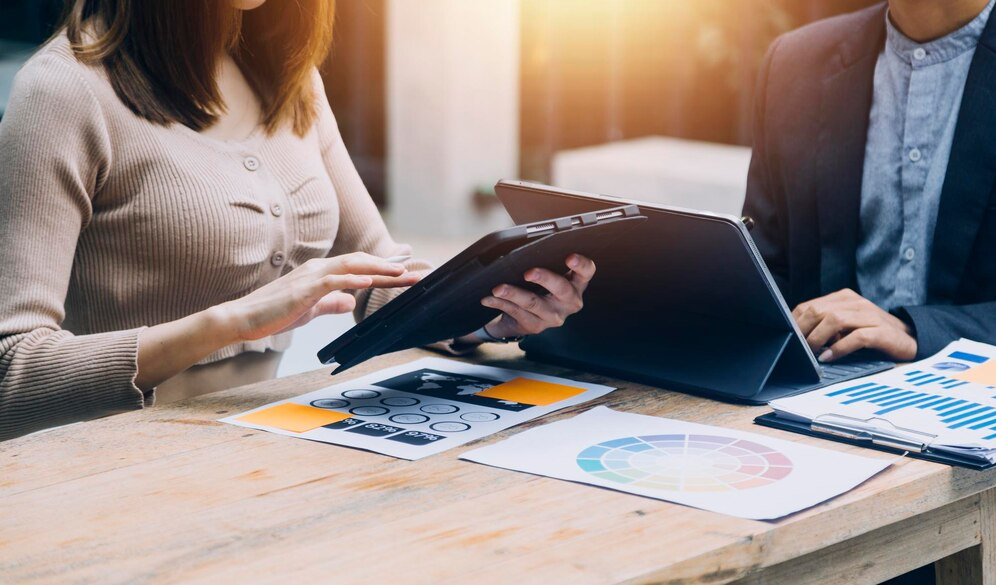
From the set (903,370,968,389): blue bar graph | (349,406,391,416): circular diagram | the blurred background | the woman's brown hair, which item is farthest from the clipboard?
the blurred background

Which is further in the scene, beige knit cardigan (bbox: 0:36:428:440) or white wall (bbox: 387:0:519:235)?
white wall (bbox: 387:0:519:235)

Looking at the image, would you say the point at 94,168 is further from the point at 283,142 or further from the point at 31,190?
the point at 283,142

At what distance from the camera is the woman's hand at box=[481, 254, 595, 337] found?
1562 millimetres

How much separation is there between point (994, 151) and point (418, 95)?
5.07 m

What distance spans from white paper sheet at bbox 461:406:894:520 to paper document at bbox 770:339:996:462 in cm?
6

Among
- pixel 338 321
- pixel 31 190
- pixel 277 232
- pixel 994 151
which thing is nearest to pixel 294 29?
pixel 277 232

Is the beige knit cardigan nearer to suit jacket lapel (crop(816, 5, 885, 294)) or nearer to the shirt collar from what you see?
suit jacket lapel (crop(816, 5, 885, 294))

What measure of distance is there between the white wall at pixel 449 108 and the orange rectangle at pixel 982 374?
522 cm

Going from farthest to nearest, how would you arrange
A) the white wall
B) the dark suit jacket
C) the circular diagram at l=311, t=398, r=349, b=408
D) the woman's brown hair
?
the white wall, the dark suit jacket, the woman's brown hair, the circular diagram at l=311, t=398, r=349, b=408

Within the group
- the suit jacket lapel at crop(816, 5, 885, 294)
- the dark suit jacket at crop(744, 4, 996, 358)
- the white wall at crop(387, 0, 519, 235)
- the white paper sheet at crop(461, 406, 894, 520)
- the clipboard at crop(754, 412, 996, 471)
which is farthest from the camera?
the white wall at crop(387, 0, 519, 235)

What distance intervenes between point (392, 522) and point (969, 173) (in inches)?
50.1

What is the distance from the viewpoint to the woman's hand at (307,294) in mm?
1518

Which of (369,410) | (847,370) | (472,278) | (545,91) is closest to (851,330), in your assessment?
(847,370)

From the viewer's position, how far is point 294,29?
6.66ft
